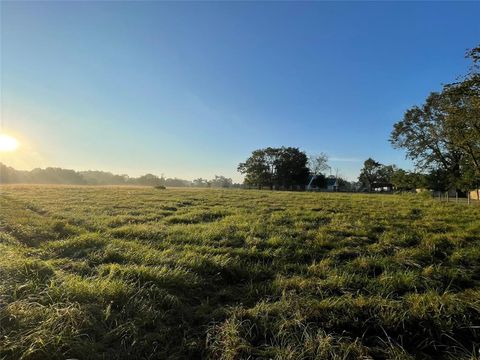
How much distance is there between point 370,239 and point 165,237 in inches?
211

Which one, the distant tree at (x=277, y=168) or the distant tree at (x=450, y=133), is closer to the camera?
the distant tree at (x=450, y=133)

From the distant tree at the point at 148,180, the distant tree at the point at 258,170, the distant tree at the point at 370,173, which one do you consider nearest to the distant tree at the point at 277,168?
the distant tree at the point at 258,170

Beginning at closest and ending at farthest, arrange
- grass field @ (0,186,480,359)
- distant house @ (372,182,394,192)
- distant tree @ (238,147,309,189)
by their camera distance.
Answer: grass field @ (0,186,480,359) → distant tree @ (238,147,309,189) → distant house @ (372,182,394,192)

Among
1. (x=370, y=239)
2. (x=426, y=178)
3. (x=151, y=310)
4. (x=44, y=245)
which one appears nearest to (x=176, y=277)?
(x=151, y=310)

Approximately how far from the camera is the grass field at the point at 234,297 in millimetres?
2955

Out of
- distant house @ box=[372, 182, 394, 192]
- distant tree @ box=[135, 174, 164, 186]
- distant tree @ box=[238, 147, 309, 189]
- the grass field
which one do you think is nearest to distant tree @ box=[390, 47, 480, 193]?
the grass field

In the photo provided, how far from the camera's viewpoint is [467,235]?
8547 millimetres

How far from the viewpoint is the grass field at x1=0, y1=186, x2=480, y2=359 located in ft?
9.70

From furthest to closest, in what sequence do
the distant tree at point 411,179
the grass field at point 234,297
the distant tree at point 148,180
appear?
the distant tree at point 148,180, the distant tree at point 411,179, the grass field at point 234,297

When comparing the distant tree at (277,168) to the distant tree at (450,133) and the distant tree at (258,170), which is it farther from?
the distant tree at (450,133)

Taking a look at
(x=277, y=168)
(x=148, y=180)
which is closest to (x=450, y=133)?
(x=277, y=168)

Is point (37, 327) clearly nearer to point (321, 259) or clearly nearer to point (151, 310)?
point (151, 310)

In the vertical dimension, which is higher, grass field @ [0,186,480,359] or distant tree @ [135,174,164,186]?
distant tree @ [135,174,164,186]

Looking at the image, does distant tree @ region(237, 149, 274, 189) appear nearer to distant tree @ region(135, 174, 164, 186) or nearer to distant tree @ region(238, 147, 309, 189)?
distant tree @ region(238, 147, 309, 189)
